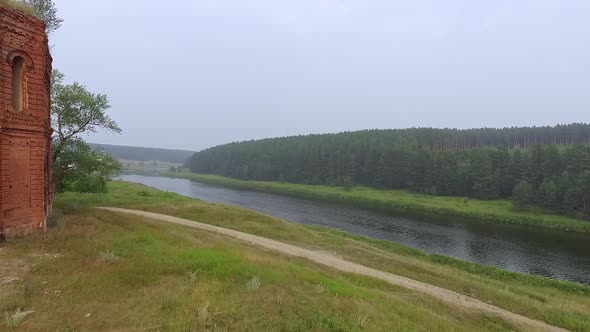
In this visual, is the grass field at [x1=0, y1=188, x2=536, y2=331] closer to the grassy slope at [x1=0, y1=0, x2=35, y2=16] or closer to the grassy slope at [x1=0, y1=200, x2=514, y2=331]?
the grassy slope at [x1=0, y1=200, x2=514, y2=331]

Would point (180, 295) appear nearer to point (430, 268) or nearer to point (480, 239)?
point (430, 268)

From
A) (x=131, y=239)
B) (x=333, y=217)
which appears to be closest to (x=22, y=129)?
(x=131, y=239)

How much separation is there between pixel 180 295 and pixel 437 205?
6707 cm

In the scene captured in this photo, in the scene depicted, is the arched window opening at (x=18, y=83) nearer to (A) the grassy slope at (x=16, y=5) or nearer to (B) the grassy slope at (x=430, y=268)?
(A) the grassy slope at (x=16, y=5)

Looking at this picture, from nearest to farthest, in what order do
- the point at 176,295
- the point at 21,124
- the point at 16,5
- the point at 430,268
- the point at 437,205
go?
the point at 176,295 → the point at 21,124 → the point at 16,5 → the point at 430,268 → the point at 437,205

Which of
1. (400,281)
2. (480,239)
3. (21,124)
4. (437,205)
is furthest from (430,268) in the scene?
(437,205)

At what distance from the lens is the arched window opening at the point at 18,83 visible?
15.6m

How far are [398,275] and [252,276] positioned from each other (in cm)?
1192

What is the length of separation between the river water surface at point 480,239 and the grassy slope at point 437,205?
17.4ft

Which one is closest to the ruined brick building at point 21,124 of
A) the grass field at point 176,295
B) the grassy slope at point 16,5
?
the grassy slope at point 16,5

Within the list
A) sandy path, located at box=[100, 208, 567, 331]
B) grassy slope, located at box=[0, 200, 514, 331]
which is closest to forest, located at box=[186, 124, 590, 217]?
sandy path, located at box=[100, 208, 567, 331]

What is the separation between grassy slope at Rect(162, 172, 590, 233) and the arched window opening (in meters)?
58.6

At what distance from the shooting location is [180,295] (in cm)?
980

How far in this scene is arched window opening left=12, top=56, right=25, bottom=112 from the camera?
51.2 feet
